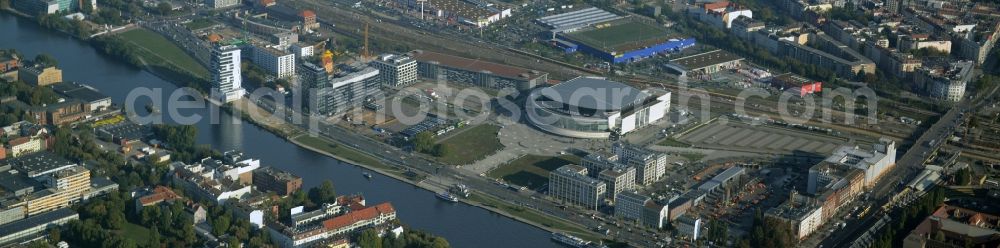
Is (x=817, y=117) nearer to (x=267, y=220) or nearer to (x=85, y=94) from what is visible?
(x=267, y=220)

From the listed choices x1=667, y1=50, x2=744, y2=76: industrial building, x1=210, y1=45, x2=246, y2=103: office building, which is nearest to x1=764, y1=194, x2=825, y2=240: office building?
x1=667, y1=50, x2=744, y2=76: industrial building

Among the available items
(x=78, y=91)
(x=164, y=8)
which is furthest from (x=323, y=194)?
(x=164, y=8)

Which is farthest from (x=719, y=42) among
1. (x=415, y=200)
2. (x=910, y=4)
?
(x=415, y=200)

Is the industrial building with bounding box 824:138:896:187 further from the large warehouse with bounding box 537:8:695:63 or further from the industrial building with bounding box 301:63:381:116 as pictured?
the industrial building with bounding box 301:63:381:116

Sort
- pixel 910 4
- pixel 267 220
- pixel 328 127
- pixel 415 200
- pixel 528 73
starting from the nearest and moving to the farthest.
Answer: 1. pixel 267 220
2. pixel 415 200
3. pixel 328 127
4. pixel 528 73
5. pixel 910 4

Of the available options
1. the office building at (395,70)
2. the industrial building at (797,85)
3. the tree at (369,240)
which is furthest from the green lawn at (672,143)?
the tree at (369,240)

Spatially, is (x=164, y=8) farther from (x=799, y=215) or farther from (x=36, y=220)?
(x=799, y=215)
